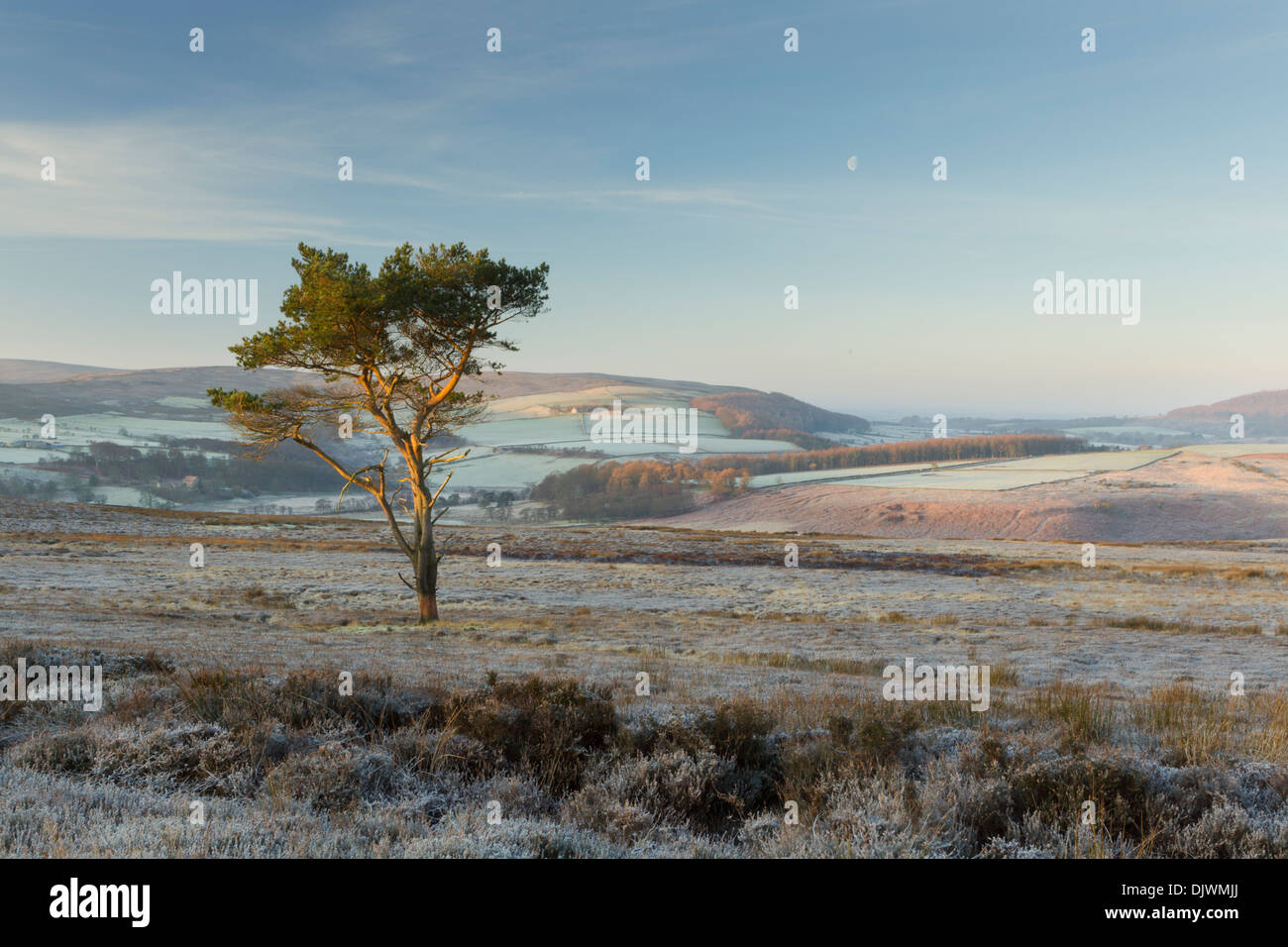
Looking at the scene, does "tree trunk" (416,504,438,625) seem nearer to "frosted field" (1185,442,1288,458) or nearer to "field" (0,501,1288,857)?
"field" (0,501,1288,857)

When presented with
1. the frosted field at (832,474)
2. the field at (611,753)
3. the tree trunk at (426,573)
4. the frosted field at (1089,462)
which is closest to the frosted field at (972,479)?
the frosted field at (832,474)

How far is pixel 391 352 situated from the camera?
22438 millimetres

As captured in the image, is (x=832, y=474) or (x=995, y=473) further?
(x=832, y=474)

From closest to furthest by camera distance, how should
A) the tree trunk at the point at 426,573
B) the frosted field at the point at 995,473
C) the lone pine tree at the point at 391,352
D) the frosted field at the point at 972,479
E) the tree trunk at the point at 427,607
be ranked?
the lone pine tree at the point at 391,352, the tree trunk at the point at 426,573, the tree trunk at the point at 427,607, the frosted field at the point at 972,479, the frosted field at the point at 995,473

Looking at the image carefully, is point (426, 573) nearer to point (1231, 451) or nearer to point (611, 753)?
point (611, 753)

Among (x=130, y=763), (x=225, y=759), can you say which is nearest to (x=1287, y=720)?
(x=225, y=759)

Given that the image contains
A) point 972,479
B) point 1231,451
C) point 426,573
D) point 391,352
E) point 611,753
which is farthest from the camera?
point 1231,451

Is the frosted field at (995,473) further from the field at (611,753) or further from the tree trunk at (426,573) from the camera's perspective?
the field at (611,753)

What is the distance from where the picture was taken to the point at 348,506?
486 ft

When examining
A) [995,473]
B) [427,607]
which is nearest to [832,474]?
[995,473]

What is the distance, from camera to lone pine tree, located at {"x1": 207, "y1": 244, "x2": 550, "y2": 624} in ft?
68.5

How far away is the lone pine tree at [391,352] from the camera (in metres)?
20.9

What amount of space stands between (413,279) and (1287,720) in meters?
20.7
